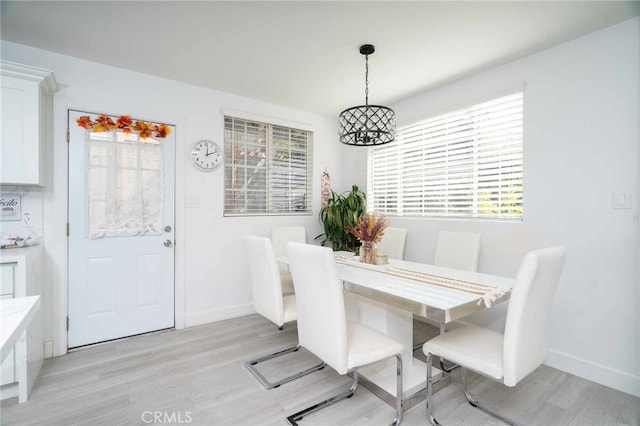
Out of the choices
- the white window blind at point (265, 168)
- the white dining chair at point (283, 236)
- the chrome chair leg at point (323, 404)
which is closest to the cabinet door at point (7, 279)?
the white window blind at point (265, 168)

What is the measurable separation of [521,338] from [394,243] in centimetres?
189

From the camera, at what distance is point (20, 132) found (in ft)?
7.27

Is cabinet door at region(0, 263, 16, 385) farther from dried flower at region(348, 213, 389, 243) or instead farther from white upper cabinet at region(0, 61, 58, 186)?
dried flower at region(348, 213, 389, 243)

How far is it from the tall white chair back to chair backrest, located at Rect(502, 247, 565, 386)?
1.35 m

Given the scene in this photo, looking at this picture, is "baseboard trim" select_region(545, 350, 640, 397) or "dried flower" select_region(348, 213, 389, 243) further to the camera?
"dried flower" select_region(348, 213, 389, 243)

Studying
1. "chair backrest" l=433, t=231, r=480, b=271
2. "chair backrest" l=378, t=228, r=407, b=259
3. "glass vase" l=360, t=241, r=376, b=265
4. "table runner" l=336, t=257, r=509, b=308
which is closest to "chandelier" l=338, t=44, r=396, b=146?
"glass vase" l=360, t=241, r=376, b=265

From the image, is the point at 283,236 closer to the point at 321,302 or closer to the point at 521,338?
the point at 321,302

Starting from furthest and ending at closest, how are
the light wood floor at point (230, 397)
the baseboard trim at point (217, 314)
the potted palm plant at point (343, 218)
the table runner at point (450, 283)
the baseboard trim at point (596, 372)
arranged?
the potted palm plant at point (343, 218) → the baseboard trim at point (217, 314) → the baseboard trim at point (596, 372) → the light wood floor at point (230, 397) → the table runner at point (450, 283)

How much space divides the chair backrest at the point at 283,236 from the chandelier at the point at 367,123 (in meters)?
1.51

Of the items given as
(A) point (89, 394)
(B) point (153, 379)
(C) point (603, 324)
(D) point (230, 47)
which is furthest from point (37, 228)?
(C) point (603, 324)

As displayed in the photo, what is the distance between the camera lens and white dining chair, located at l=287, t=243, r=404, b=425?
5.15 ft

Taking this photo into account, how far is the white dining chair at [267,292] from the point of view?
2152 mm

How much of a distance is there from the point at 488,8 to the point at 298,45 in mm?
1315

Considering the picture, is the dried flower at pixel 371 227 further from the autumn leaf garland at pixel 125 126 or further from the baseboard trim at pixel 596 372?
the autumn leaf garland at pixel 125 126
